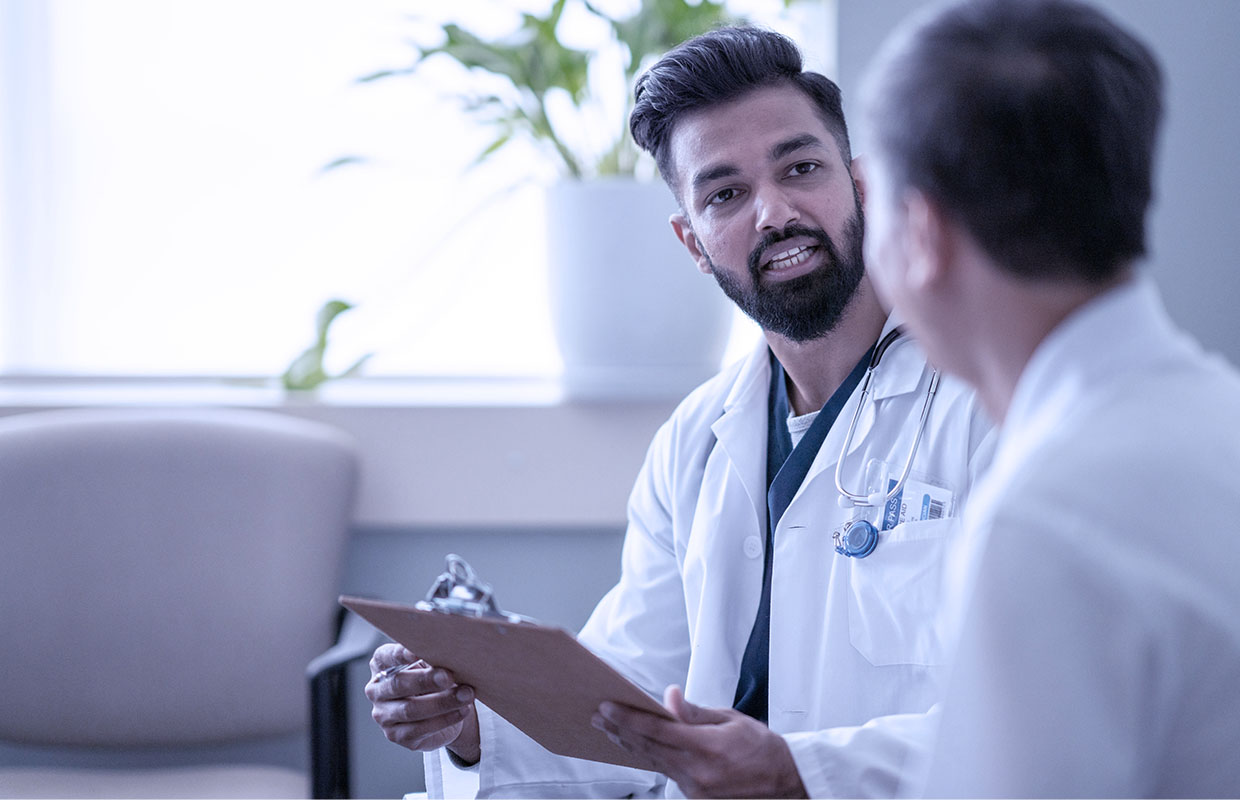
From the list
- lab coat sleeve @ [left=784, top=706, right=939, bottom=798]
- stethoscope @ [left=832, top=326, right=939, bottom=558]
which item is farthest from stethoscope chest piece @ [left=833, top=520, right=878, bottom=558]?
lab coat sleeve @ [left=784, top=706, right=939, bottom=798]

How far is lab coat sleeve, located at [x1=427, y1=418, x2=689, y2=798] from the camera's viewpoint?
1279 mm

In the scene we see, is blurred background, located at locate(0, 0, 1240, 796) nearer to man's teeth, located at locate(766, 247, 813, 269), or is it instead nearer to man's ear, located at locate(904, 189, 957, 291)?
man's teeth, located at locate(766, 247, 813, 269)

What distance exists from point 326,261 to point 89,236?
493mm

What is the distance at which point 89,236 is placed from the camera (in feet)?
7.43

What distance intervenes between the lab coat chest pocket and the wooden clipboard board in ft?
0.94

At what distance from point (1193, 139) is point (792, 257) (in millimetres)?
955

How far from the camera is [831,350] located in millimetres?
1419

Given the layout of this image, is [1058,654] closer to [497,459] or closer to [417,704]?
[417,704]

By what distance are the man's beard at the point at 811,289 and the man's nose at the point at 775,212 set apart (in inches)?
0.4

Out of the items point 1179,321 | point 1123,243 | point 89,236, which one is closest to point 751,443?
point 1123,243

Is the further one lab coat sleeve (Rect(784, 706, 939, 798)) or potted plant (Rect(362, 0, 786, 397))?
potted plant (Rect(362, 0, 786, 397))

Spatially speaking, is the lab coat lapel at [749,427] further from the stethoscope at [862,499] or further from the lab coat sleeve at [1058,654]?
the lab coat sleeve at [1058,654]

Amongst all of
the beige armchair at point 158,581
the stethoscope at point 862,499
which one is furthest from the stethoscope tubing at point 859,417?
the beige armchair at point 158,581

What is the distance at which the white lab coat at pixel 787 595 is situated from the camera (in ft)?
3.77
